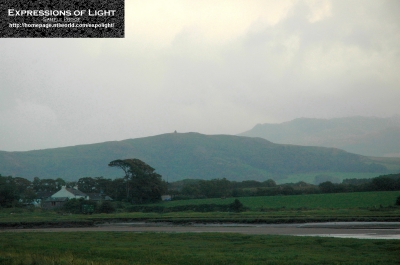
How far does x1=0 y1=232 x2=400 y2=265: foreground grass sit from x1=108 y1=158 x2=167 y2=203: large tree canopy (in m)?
67.3

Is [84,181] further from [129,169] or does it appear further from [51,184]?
[129,169]

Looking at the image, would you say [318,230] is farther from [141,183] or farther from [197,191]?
[197,191]

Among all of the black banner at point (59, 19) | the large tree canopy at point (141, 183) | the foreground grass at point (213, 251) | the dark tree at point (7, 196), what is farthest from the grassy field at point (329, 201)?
the black banner at point (59, 19)

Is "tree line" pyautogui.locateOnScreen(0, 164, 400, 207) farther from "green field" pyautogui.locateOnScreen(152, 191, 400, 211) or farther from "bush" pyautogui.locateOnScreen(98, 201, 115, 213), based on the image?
"bush" pyautogui.locateOnScreen(98, 201, 115, 213)

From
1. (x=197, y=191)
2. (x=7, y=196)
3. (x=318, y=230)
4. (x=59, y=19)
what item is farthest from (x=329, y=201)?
(x=59, y=19)

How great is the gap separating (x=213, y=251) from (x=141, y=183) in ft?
258

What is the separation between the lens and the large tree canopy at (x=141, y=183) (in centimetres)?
10269

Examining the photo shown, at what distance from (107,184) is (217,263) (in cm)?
10232

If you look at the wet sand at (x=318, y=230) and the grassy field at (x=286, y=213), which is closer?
the wet sand at (x=318, y=230)

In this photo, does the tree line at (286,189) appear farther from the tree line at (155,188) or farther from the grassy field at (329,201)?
the grassy field at (329,201)

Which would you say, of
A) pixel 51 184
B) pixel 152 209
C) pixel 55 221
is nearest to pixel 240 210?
pixel 152 209

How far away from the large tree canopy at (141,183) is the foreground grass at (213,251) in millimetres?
67274

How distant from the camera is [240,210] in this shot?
263 ft

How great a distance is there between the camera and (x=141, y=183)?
104 metres
